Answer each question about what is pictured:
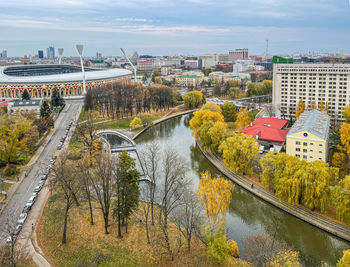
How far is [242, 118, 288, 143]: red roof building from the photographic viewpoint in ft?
77.4

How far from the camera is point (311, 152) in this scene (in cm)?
1892

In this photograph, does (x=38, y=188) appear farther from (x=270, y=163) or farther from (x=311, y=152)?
(x=311, y=152)

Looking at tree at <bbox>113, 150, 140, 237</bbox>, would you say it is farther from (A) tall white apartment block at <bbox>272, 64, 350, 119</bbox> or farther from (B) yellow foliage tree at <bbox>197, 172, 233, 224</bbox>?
(A) tall white apartment block at <bbox>272, 64, 350, 119</bbox>

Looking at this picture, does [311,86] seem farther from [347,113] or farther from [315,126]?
[315,126]

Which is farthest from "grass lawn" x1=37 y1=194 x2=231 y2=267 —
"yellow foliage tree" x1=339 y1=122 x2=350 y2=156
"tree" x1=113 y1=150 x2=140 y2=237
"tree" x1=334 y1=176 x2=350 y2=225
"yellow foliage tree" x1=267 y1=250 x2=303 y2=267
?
"yellow foliage tree" x1=339 y1=122 x2=350 y2=156

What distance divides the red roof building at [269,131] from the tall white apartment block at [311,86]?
7.05 m

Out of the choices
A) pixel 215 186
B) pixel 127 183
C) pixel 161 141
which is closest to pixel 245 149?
Result: pixel 215 186

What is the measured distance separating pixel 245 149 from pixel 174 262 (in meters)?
9.36

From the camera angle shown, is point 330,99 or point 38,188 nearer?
point 38,188

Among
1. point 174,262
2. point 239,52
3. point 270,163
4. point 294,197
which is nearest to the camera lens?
point 174,262

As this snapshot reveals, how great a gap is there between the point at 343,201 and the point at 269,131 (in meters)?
12.3

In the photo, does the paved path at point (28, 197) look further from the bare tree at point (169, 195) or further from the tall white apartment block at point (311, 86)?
the tall white apartment block at point (311, 86)

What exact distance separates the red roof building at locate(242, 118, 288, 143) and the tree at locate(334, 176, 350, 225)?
33.7ft

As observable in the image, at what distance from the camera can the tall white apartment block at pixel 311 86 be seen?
30391mm
